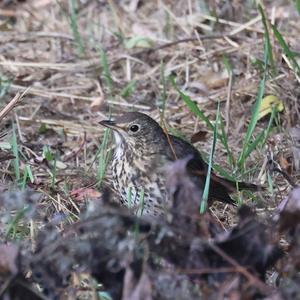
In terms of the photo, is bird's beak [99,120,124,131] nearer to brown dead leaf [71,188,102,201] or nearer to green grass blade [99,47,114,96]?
brown dead leaf [71,188,102,201]

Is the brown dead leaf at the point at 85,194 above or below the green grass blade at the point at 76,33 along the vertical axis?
above

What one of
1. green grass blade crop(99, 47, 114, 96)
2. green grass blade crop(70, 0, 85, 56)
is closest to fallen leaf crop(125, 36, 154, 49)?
green grass blade crop(70, 0, 85, 56)

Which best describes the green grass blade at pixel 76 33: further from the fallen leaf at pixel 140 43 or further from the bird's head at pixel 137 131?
the bird's head at pixel 137 131

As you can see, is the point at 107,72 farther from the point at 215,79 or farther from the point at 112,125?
the point at 112,125

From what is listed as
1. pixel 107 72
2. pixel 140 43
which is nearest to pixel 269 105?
pixel 107 72

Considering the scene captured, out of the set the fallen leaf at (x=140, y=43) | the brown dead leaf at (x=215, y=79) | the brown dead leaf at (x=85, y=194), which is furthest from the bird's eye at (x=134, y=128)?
the fallen leaf at (x=140, y=43)

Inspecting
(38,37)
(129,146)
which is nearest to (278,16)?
(38,37)

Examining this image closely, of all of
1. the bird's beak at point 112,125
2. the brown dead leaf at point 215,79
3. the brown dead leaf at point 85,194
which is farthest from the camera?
the brown dead leaf at point 215,79
